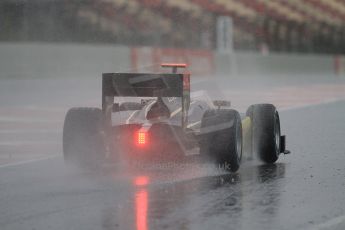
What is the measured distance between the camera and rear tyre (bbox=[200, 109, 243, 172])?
29.3 feet

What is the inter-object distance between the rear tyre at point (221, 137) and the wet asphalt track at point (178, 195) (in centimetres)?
18

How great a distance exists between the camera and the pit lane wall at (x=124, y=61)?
950 inches

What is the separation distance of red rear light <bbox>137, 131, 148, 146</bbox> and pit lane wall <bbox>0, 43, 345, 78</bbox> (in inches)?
279

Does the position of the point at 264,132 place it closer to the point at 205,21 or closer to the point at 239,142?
the point at 239,142

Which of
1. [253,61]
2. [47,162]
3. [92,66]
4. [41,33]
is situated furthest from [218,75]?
[47,162]

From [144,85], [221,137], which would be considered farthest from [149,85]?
[221,137]

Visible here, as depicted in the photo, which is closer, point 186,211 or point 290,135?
point 186,211

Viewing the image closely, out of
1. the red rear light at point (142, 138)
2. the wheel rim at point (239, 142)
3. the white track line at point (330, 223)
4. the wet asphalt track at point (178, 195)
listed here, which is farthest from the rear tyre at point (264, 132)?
the white track line at point (330, 223)

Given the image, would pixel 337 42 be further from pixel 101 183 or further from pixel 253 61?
pixel 101 183

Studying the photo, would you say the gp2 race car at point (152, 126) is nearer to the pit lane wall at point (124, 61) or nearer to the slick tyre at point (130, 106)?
the slick tyre at point (130, 106)

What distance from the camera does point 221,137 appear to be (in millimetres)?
8930

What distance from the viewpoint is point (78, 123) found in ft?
30.7

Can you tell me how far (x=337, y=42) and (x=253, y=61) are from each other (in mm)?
7919

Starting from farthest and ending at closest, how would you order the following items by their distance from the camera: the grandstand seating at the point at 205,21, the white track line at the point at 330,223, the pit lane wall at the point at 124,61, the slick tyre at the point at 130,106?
1. the grandstand seating at the point at 205,21
2. the pit lane wall at the point at 124,61
3. the slick tyre at the point at 130,106
4. the white track line at the point at 330,223
